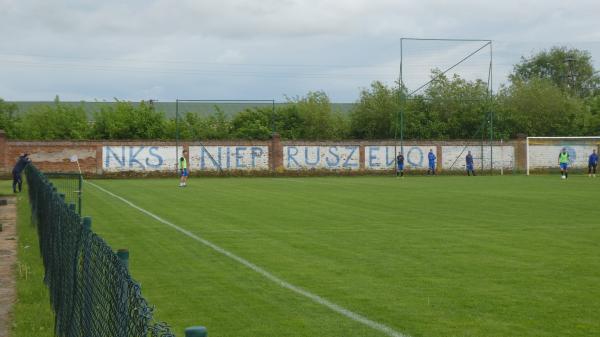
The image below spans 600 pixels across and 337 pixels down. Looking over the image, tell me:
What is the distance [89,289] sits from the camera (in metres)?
6.12

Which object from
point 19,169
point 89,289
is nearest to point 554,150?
point 19,169

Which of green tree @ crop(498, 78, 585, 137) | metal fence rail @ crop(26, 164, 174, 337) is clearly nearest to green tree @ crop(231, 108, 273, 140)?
green tree @ crop(498, 78, 585, 137)

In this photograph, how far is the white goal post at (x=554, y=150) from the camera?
177 ft

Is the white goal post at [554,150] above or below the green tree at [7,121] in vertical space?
below

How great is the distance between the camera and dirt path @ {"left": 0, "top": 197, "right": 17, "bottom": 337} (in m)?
8.89

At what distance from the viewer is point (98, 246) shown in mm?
5738

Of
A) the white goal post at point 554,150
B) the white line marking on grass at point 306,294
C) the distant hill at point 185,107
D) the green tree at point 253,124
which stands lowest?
the white line marking on grass at point 306,294

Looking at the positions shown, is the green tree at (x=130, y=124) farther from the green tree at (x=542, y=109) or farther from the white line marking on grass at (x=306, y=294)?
the white line marking on grass at (x=306, y=294)

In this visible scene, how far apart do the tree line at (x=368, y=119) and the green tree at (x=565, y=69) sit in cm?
4174

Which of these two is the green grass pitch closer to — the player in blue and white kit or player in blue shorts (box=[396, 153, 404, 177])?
player in blue shorts (box=[396, 153, 404, 177])

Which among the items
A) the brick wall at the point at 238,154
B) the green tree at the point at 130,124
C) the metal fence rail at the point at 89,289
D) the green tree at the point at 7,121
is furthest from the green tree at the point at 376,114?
the metal fence rail at the point at 89,289

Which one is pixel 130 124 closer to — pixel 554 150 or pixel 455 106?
pixel 455 106

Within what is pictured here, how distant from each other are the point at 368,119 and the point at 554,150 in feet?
43.9

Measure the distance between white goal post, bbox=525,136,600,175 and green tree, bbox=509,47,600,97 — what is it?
5047cm
